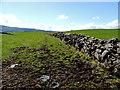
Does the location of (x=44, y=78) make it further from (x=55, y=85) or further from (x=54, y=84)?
(x=55, y=85)

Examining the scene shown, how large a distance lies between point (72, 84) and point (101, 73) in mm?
2901

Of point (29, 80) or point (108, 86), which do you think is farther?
point (29, 80)

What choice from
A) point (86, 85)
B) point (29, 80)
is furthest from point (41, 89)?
point (86, 85)

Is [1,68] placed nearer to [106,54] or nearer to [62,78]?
[62,78]

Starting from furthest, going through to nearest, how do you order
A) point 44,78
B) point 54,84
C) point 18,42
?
point 18,42
point 44,78
point 54,84

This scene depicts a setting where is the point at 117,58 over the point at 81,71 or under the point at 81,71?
over

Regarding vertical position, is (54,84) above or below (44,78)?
below

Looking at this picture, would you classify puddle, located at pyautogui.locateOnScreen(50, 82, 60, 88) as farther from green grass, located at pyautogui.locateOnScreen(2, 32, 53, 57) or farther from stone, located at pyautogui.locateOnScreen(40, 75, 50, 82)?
green grass, located at pyautogui.locateOnScreen(2, 32, 53, 57)

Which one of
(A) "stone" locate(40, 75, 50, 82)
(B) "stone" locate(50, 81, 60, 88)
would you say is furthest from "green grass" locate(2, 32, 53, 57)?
(B) "stone" locate(50, 81, 60, 88)

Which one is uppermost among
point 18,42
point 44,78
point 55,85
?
point 18,42

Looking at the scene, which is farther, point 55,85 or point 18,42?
point 18,42

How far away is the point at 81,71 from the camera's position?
27.7 ft

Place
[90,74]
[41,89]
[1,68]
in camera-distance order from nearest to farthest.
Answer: [41,89] → [90,74] → [1,68]

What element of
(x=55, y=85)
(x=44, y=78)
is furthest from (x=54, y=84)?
(x=44, y=78)
